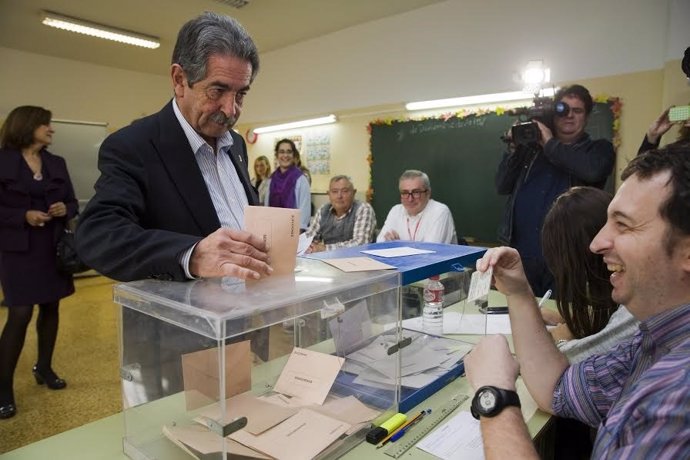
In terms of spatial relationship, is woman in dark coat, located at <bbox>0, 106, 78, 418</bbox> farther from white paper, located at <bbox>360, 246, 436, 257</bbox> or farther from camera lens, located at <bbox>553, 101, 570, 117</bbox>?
camera lens, located at <bbox>553, 101, 570, 117</bbox>

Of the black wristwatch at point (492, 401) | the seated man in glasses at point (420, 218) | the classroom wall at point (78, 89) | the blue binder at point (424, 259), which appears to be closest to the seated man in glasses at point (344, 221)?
the seated man in glasses at point (420, 218)

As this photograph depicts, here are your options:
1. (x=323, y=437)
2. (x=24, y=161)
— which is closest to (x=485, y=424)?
(x=323, y=437)

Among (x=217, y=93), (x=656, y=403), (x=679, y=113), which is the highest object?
(x=679, y=113)

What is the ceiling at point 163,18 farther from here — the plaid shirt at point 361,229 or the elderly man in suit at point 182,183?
the elderly man in suit at point 182,183

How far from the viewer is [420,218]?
124 inches

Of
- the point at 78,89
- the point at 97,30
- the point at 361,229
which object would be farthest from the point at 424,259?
the point at 78,89

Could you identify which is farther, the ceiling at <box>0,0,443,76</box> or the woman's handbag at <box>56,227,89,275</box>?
the ceiling at <box>0,0,443,76</box>

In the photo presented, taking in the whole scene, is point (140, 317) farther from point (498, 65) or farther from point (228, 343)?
point (498, 65)

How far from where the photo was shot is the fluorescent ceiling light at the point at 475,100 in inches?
136

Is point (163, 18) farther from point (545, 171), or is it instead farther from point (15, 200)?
point (545, 171)

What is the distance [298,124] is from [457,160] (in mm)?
2032

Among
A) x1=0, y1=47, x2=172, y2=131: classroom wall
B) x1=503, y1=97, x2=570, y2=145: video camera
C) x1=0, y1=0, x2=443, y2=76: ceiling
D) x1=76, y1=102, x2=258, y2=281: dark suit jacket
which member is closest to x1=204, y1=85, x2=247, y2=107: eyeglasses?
x1=76, y1=102, x2=258, y2=281: dark suit jacket

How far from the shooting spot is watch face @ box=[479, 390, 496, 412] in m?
0.84

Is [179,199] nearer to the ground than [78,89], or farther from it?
nearer to the ground
